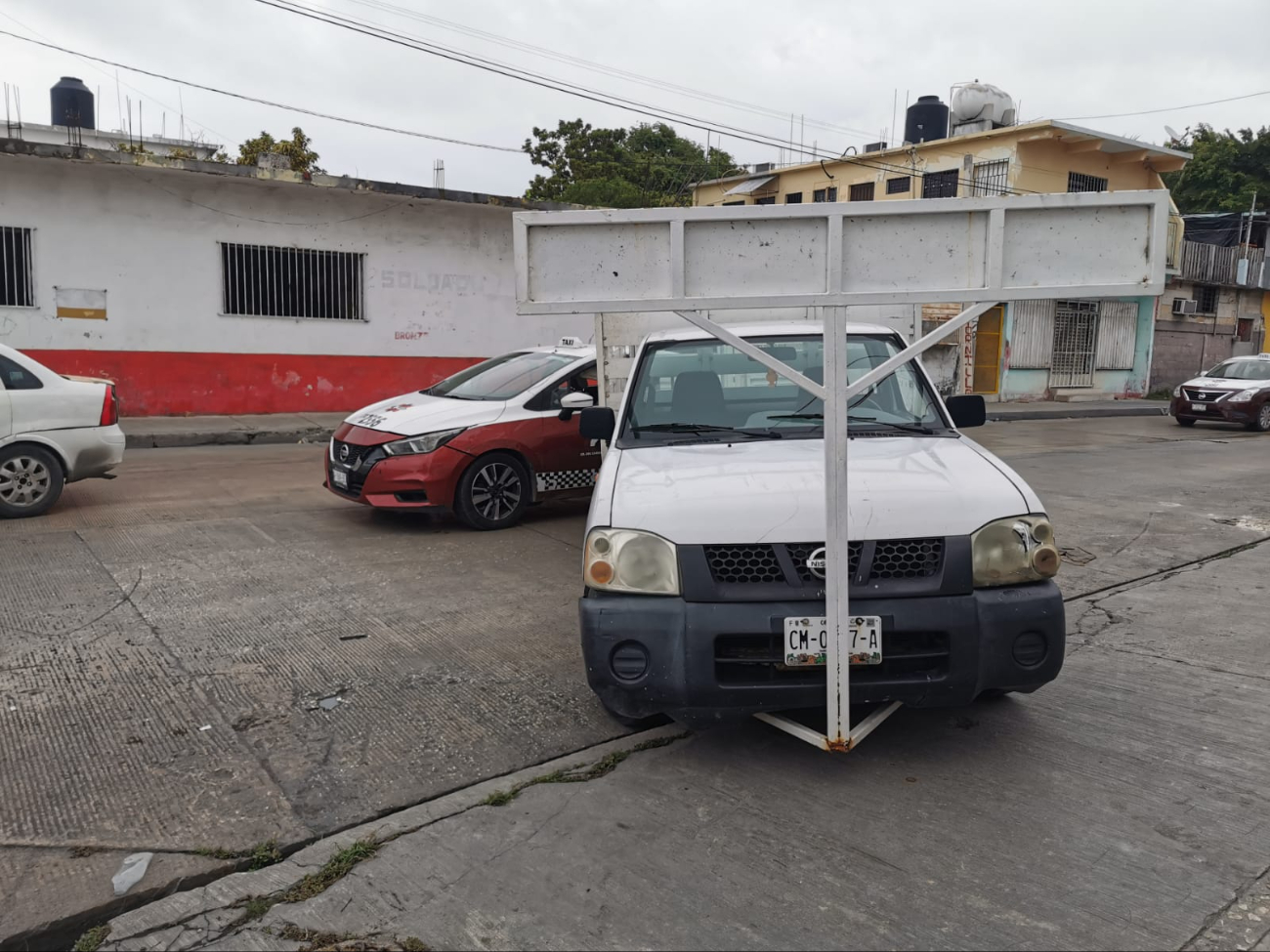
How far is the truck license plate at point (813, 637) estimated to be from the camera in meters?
3.33

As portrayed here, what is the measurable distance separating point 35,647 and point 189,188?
12547 millimetres

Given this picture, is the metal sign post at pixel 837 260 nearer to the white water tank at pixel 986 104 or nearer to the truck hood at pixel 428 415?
the truck hood at pixel 428 415

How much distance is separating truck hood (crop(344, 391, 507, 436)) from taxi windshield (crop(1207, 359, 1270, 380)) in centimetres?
1770

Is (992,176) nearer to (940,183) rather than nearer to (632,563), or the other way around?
(940,183)

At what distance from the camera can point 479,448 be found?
302 inches

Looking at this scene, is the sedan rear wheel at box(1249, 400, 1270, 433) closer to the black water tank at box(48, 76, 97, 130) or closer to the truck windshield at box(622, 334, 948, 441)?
the truck windshield at box(622, 334, 948, 441)

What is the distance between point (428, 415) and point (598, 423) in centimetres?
305

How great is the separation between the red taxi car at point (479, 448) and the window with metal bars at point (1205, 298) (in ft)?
97.1

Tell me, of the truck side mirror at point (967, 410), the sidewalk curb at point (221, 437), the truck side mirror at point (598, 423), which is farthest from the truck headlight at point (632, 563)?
the sidewalk curb at point (221, 437)

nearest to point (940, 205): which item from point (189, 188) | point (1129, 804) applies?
point (1129, 804)

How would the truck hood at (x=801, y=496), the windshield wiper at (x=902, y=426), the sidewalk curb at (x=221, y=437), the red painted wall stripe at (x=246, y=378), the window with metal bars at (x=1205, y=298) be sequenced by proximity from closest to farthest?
the truck hood at (x=801, y=496) → the windshield wiper at (x=902, y=426) → the sidewalk curb at (x=221, y=437) → the red painted wall stripe at (x=246, y=378) → the window with metal bars at (x=1205, y=298)

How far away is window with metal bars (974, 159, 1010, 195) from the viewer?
26.2 m

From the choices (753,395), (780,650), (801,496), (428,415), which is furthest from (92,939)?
(428,415)

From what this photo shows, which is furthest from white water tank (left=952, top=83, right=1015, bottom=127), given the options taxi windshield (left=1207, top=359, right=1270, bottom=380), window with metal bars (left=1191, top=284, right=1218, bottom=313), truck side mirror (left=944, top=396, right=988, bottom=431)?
truck side mirror (left=944, top=396, right=988, bottom=431)
